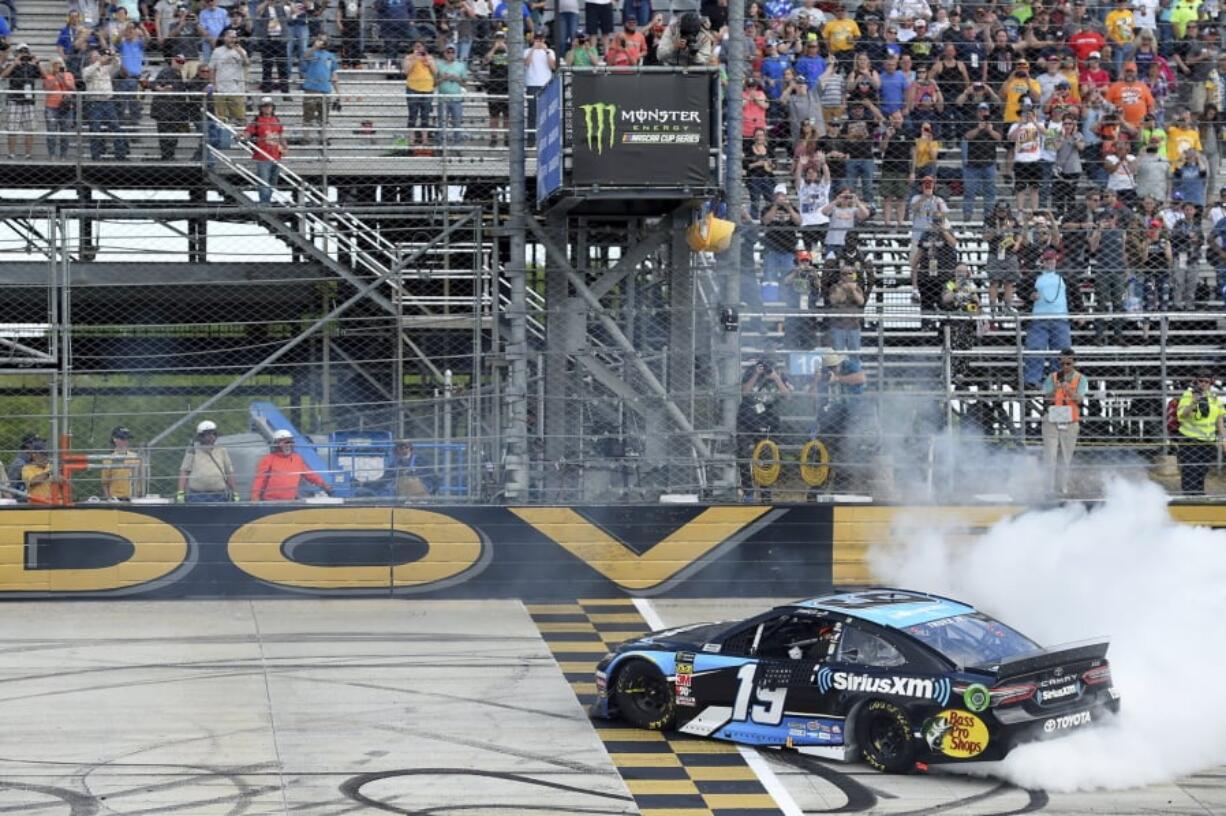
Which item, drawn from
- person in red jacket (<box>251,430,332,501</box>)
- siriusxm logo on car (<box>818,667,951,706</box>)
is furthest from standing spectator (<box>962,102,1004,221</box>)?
siriusxm logo on car (<box>818,667,951,706</box>)

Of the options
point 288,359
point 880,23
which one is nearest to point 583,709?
point 288,359

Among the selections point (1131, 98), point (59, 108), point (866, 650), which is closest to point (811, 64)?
point (1131, 98)

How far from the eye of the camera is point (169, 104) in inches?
749

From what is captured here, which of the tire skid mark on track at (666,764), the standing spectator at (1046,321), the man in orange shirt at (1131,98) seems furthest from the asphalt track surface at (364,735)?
the man in orange shirt at (1131,98)

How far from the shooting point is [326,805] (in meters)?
9.88

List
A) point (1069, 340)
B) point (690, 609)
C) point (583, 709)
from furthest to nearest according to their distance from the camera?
point (1069, 340)
point (690, 609)
point (583, 709)

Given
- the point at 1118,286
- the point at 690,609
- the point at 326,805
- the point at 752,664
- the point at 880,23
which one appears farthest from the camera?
the point at 880,23

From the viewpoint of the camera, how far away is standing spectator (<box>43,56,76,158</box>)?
1884cm

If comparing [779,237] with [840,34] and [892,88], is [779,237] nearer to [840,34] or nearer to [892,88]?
[892,88]

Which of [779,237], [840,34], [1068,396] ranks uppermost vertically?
[840,34]

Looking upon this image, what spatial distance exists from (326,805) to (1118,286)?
1183 centimetres

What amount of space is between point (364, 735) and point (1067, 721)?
4216 mm

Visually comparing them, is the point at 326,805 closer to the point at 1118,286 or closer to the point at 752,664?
the point at 752,664

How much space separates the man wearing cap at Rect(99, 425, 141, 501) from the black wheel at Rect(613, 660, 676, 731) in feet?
18.5
